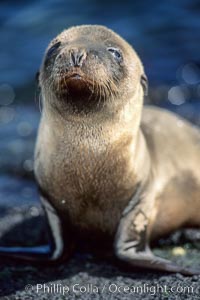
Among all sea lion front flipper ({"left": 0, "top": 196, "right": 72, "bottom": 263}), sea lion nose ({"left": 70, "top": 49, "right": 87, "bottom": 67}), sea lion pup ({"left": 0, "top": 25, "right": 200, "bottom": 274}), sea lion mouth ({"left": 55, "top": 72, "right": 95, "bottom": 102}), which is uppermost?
sea lion nose ({"left": 70, "top": 49, "right": 87, "bottom": 67})

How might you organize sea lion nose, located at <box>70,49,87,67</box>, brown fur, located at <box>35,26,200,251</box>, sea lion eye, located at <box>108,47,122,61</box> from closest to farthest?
1. sea lion nose, located at <box>70,49,87,67</box>
2. brown fur, located at <box>35,26,200,251</box>
3. sea lion eye, located at <box>108,47,122,61</box>

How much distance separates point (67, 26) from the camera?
48.9ft

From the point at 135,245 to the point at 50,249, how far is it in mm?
705

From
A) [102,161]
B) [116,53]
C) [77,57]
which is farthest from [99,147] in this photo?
[77,57]

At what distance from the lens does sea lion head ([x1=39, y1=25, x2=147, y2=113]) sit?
19.8ft

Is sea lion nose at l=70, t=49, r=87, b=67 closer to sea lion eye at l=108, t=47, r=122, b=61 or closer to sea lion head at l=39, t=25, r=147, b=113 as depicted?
sea lion head at l=39, t=25, r=147, b=113

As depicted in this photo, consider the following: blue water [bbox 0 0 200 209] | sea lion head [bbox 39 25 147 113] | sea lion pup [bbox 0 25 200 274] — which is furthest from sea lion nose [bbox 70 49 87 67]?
blue water [bbox 0 0 200 209]

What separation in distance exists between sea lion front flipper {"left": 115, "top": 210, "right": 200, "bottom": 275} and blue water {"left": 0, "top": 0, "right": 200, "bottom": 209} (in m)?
2.27

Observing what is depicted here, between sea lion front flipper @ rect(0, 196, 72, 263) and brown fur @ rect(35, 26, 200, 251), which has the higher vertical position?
brown fur @ rect(35, 26, 200, 251)

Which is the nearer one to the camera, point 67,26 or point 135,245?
point 135,245

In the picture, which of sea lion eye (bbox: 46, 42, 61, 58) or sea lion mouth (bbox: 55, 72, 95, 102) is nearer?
sea lion mouth (bbox: 55, 72, 95, 102)

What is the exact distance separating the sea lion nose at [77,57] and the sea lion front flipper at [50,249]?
5.04 ft

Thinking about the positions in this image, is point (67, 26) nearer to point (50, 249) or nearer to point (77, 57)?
point (50, 249)

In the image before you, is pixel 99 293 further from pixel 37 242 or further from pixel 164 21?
pixel 164 21
